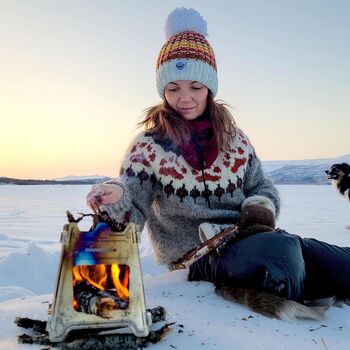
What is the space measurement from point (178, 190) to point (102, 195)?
0.72m

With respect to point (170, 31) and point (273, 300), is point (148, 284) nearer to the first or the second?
point (273, 300)

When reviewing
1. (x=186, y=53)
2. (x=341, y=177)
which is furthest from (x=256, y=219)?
(x=341, y=177)

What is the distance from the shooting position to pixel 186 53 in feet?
8.77

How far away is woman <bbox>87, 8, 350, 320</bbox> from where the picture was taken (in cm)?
218

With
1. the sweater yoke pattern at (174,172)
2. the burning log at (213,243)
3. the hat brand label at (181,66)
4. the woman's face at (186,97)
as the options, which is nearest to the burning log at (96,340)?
the burning log at (213,243)

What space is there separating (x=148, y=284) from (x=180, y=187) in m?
0.64

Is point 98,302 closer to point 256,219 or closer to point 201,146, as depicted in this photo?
point 256,219

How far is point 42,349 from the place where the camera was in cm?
115

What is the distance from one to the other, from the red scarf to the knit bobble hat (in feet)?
0.92

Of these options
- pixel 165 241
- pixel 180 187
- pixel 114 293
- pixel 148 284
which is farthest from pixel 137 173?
pixel 114 293

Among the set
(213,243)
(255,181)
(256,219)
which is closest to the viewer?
(213,243)

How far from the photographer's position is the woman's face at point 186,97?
8.67 feet

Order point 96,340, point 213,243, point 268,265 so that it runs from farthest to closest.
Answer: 1. point 213,243
2. point 268,265
3. point 96,340

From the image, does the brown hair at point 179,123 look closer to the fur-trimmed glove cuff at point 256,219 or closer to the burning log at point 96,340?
the fur-trimmed glove cuff at point 256,219
